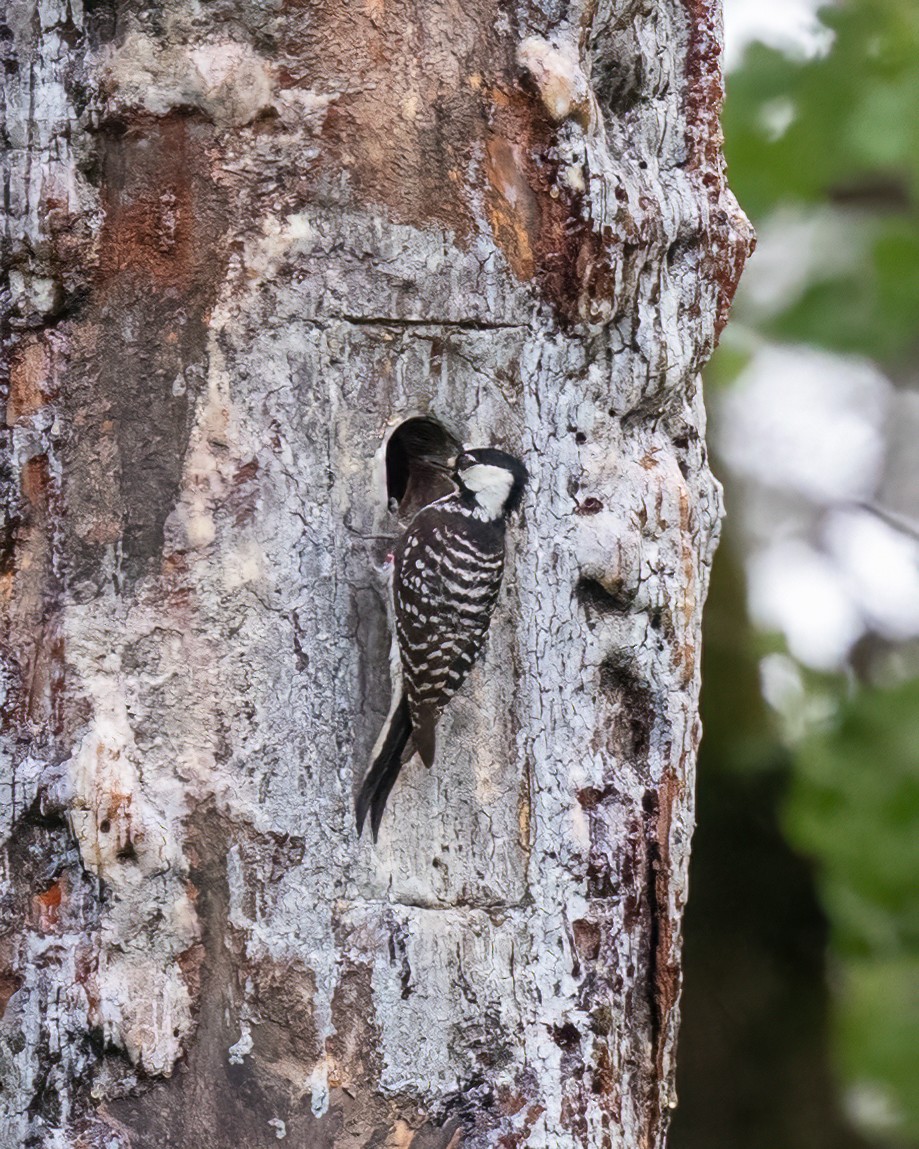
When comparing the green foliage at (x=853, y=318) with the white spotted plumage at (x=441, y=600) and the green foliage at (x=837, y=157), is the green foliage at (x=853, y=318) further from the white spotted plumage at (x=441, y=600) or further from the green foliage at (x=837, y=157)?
the white spotted plumage at (x=441, y=600)

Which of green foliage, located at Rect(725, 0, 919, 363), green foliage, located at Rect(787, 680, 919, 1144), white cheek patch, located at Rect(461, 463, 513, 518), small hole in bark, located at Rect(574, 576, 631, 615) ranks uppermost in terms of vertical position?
green foliage, located at Rect(725, 0, 919, 363)

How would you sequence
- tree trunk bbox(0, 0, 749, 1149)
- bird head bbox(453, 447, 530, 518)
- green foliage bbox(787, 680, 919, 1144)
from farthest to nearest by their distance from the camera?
green foliage bbox(787, 680, 919, 1144) → bird head bbox(453, 447, 530, 518) → tree trunk bbox(0, 0, 749, 1149)

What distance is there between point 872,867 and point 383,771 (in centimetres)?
319

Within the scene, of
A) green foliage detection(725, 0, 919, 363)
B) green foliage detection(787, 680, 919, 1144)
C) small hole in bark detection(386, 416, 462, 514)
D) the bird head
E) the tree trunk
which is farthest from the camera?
green foliage detection(725, 0, 919, 363)

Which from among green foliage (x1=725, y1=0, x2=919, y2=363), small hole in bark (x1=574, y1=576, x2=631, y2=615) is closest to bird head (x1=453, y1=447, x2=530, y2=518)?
small hole in bark (x1=574, y1=576, x2=631, y2=615)

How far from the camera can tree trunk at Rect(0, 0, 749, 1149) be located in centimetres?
220

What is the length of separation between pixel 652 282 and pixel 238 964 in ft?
4.56

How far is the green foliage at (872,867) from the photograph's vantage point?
15.3ft

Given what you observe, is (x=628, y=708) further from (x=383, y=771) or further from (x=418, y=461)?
(x=418, y=461)

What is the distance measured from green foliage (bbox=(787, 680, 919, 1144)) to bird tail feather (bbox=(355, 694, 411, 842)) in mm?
2567

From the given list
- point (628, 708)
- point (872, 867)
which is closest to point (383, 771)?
point (628, 708)

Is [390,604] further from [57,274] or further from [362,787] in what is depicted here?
[57,274]

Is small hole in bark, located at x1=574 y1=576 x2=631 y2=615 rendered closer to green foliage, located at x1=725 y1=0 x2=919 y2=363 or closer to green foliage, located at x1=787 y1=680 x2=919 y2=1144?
green foliage, located at x1=787 y1=680 x2=919 y2=1144

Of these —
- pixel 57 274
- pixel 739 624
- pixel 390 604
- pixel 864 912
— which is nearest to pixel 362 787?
pixel 390 604
